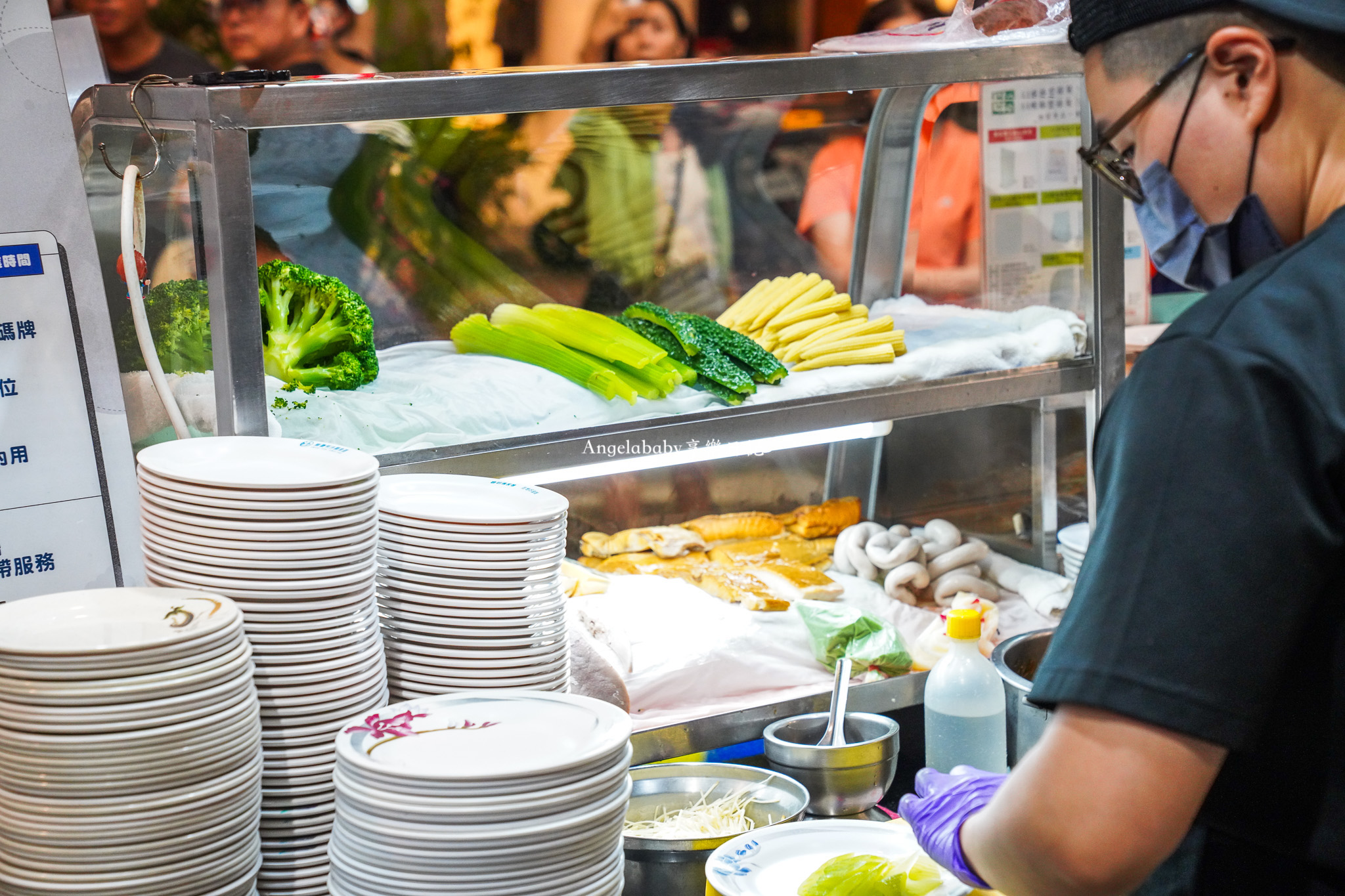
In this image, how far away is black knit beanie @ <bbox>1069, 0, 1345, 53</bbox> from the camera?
1.08 m

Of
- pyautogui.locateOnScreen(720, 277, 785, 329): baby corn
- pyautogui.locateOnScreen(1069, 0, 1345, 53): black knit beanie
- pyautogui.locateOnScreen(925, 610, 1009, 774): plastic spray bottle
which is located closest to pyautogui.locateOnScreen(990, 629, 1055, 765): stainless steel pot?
pyautogui.locateOnScreen(925, 610, 1009, 774): plastic spray bottle

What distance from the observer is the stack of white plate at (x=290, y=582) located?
63.9 inches

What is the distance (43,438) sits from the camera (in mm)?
2150

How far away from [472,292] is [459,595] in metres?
1.41

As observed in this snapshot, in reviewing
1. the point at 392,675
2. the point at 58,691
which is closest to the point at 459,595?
the point at 392,675

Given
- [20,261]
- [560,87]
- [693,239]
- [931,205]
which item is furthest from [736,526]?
[20,261]

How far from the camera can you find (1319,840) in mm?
1152

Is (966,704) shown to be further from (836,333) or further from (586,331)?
(586,331)

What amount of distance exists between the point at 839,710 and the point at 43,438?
5.29 feet

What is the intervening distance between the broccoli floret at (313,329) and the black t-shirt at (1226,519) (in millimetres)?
1654

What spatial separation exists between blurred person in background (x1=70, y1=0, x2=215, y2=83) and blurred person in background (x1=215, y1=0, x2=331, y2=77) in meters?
0.19

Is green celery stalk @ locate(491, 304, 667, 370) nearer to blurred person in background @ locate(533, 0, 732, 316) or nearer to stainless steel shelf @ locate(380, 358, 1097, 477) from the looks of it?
stainless steel shelf @ locate(380, 358, 1097, 477)

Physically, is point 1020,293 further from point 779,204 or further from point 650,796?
point 650,796

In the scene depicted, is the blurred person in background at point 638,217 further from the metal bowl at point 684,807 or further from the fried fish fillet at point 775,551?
the metal bowl at point 684,807
